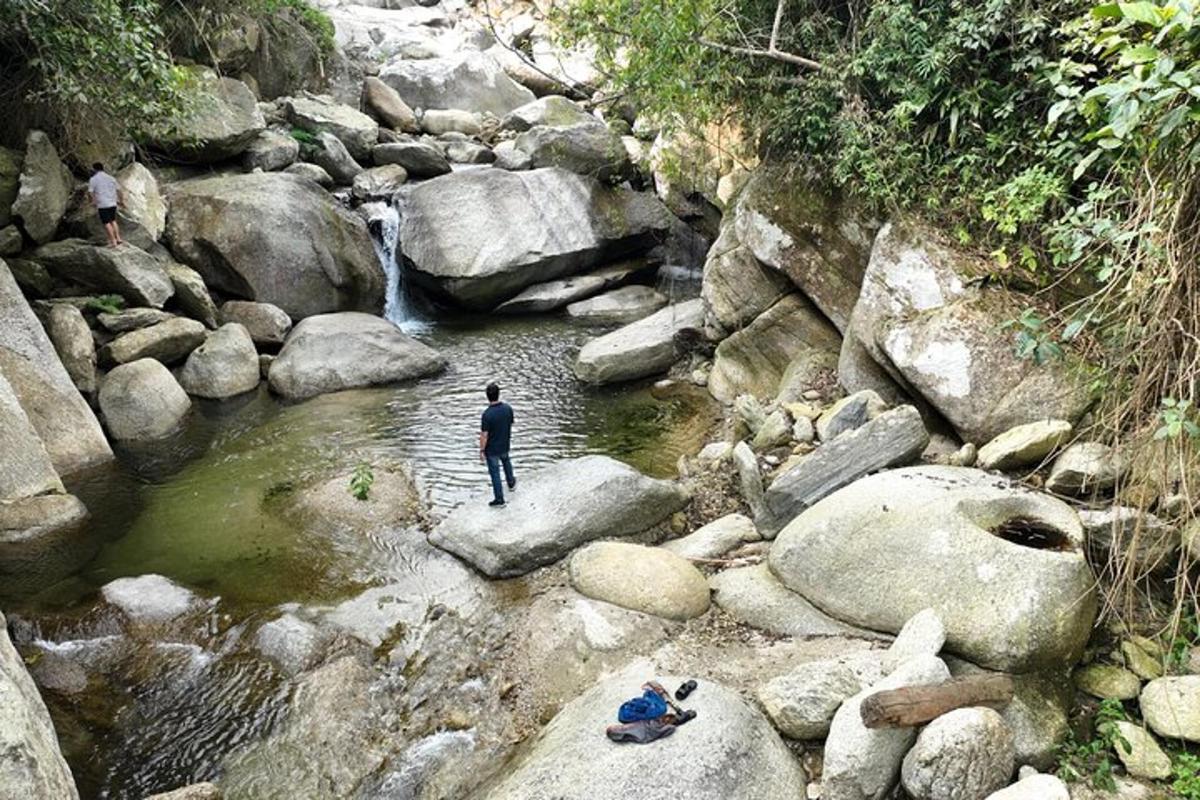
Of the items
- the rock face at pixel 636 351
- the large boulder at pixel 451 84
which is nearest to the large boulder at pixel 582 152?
the rock face at pixel 636 351

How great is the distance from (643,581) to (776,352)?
20.7 ft

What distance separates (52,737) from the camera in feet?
16.6

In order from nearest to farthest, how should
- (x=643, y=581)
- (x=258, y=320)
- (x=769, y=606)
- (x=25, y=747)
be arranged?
(x=25, y=747) < (x=769, y=606) < (x=643, y=581) < (x=258, y=320)

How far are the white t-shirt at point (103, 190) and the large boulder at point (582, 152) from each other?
1028 centimetres

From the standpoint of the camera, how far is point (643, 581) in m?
7.43

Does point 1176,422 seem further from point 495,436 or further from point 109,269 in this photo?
point 109,269

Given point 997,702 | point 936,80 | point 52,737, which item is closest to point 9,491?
point 52,737

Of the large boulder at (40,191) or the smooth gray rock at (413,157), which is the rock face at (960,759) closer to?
the large boulder at (40,191)

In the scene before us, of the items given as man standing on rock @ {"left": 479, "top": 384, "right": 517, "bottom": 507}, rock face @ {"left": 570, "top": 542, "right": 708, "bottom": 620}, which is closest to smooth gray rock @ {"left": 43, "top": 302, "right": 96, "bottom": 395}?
Answer: man standing on rock @ {"left": 479, "top": 384, "right": 517, "bottom": 507}

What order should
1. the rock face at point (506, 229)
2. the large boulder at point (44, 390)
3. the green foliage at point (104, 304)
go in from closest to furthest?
the large boulder at point (44, 390), the green foliage at point (104, 304), the rock face at point (506, 229)

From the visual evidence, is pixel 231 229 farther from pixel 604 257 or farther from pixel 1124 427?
pixel 1124 427

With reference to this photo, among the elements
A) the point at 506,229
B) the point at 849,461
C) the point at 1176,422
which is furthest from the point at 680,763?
the point at 506,229

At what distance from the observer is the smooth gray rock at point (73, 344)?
12.2 meters

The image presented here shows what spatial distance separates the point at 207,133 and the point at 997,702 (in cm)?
1861
